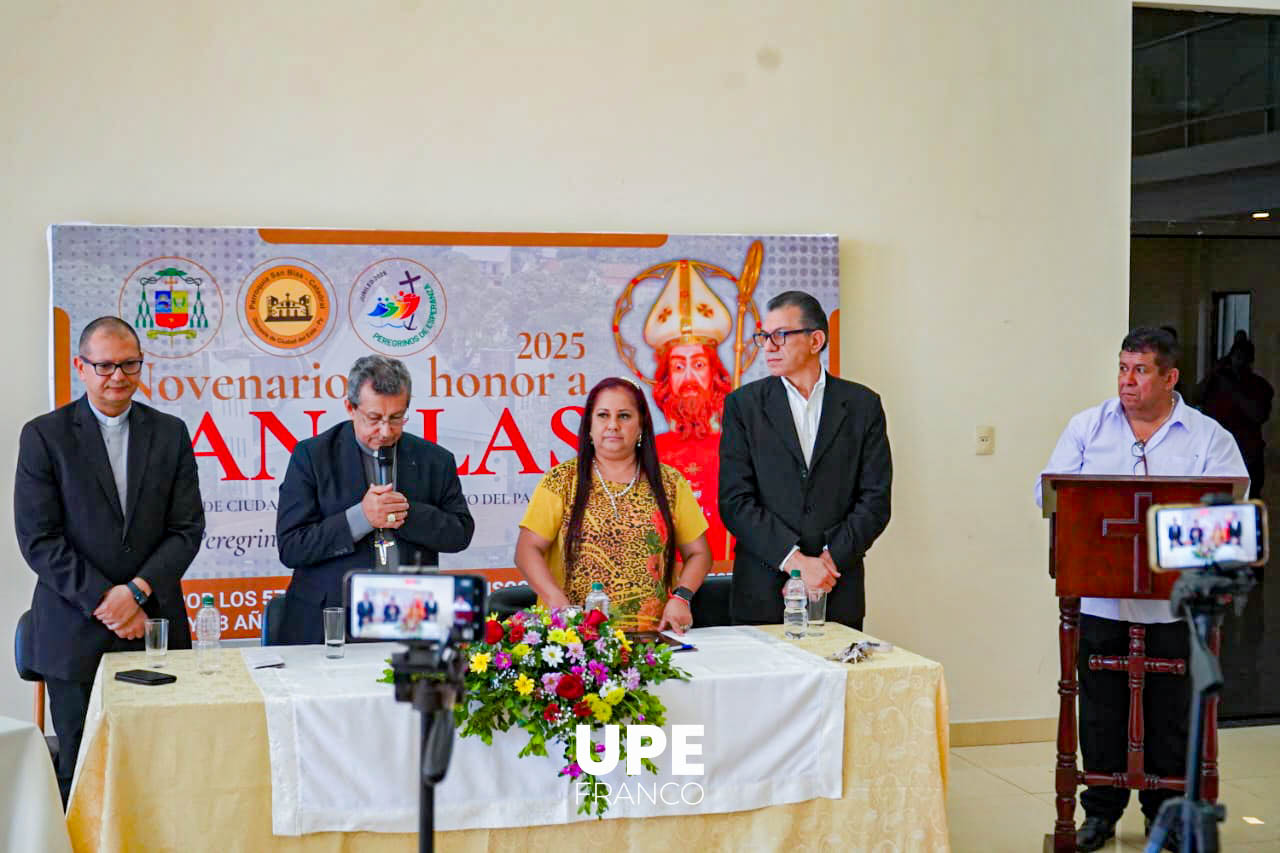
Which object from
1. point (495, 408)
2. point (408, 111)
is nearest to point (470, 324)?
point (495, 408)

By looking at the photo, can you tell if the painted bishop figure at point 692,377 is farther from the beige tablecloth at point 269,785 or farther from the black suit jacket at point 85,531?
the black suit jacket at point 85,531

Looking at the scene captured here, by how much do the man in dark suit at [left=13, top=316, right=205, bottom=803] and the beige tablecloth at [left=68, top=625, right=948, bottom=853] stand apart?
209 mm

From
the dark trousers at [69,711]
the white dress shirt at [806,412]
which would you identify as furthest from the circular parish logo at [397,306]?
the dark trousers at [69,711]

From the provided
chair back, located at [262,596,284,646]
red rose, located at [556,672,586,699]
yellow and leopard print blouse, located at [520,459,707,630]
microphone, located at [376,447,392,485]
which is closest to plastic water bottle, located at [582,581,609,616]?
yellow and leopard print blouse, located at [520,459,707,630]

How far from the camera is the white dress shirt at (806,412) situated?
14.5 ft

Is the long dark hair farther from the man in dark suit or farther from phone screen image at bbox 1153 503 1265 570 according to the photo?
phone screen image at bbox 1153 503 1265 570

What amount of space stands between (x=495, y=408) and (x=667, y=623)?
150cm

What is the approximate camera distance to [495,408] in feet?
17.1

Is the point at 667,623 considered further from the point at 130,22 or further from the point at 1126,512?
the point at 130,22

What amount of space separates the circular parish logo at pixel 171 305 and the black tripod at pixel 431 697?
3.02 m

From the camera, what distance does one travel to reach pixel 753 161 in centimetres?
547

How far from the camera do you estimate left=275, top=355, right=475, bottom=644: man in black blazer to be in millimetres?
3994

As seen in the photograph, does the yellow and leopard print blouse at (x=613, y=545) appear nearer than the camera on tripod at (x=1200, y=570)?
No

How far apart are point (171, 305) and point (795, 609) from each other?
2586 millimetres
